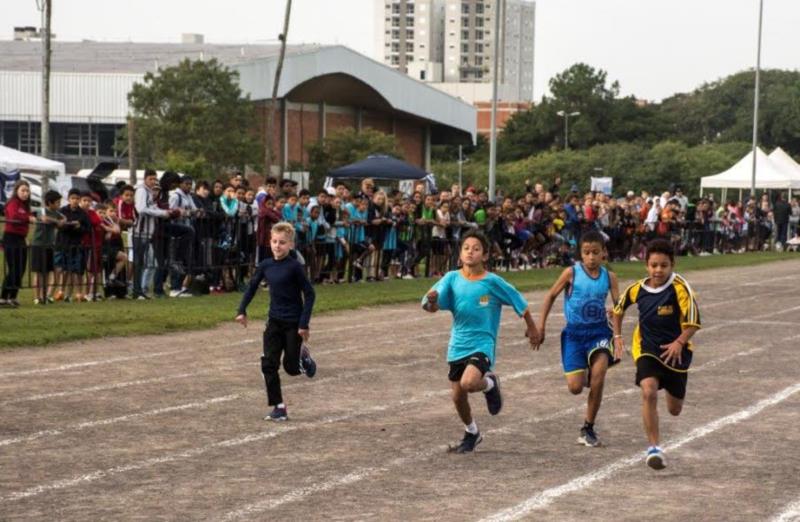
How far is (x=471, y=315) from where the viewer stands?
1099 centimetres

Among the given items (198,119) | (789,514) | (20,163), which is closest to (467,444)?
(789,514)

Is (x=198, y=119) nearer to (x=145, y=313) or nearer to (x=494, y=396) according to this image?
(x=145, y=313)

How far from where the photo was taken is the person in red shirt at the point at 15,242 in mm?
21766

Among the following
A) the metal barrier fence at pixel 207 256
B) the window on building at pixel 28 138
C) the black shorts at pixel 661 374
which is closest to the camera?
the black shorts at pixel 661 374

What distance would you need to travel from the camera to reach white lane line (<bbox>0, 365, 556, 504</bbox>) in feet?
31.0

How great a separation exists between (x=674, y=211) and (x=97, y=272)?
23.5m

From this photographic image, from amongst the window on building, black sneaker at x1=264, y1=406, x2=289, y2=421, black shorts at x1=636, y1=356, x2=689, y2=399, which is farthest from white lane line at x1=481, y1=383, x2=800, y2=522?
the window on building

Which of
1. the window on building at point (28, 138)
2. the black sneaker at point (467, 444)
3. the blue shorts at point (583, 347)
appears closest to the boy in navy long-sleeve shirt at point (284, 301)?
the black sneaker at point (467, 444)

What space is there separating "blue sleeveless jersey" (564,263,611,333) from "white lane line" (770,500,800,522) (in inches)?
102

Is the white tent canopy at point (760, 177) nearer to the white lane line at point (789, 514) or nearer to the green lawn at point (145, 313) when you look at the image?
the green lawn at point (145, 313)

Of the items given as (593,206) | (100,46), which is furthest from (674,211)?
(100,46)

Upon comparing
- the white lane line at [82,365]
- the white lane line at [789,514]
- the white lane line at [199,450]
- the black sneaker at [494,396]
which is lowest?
the white lane line at [82,365]

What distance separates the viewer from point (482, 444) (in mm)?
11422

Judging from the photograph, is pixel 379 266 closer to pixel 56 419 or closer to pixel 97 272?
pixel 97 272
